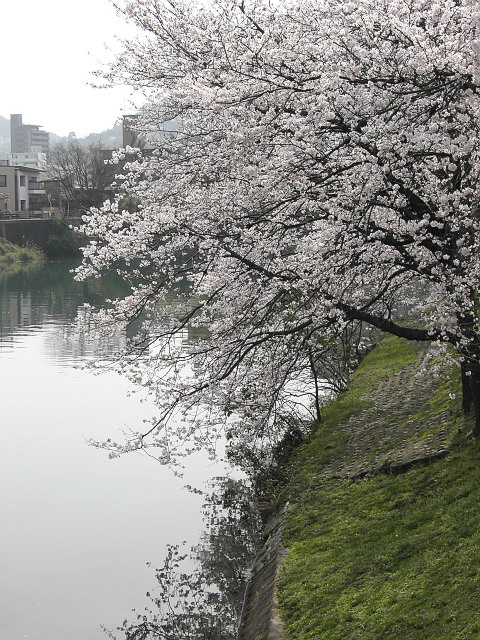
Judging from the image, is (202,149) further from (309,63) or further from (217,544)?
(217,544)

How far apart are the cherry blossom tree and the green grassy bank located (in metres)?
1.38

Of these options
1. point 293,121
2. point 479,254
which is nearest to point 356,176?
point 293,121

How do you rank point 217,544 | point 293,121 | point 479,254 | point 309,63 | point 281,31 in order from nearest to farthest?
point 293,121 → point 479,254 → point 309,63 → point 281,31 → point 217,544

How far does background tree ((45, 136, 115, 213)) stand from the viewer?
7812 centimetres

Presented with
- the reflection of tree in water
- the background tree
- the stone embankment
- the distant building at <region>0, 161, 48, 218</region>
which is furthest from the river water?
the distant building at <region>0, 161, 48, 218</region>

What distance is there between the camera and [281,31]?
32.7 ft

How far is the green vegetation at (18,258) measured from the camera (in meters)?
65.9

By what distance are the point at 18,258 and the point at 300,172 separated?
64691 mm

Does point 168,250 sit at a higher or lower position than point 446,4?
lower

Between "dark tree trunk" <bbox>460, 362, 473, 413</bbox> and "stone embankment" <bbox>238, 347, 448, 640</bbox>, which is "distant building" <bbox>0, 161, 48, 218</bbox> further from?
"dark tree trunk" <bbox>460, 362, 473, 413</bbox>

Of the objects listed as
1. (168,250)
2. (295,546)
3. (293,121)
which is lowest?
(295,546)

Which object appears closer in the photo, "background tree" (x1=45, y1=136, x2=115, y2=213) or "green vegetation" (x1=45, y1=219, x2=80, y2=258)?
"green vegetation" (x1=45, y1=219, x2=80, y2=258)

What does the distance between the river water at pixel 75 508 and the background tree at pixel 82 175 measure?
5414cm

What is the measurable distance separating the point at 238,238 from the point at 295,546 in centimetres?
400
